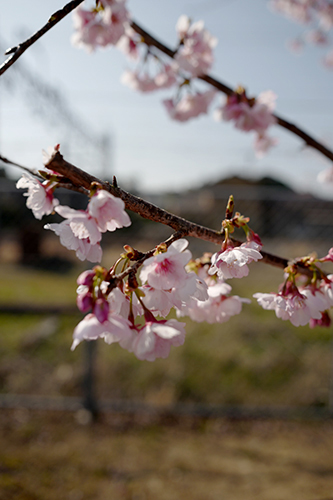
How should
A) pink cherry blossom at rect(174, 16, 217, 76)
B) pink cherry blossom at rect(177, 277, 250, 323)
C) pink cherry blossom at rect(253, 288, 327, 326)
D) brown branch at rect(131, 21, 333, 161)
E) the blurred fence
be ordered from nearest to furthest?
pink cherry blossom at rect(253, 288, 327, 326) < pink cherry blossom at rect(177, 277, 250, 323) < brown branch at rect(131, 21, 333, 161) < pink cherry blossom at rect(174, 16, 217, 76) < the blurred fence

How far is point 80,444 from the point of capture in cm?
243

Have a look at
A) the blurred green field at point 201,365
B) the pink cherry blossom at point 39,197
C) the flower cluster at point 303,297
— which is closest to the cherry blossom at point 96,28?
the pink cherry blossom at point 39,197

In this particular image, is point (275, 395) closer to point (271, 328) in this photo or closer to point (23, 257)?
point (271, 328)

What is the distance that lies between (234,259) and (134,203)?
0.63ft

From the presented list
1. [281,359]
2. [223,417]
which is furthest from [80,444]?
[281,359]

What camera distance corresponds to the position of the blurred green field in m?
2.89

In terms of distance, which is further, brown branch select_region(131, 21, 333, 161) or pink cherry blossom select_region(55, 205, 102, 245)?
brown branch select_region(131, 21, 333, 161)

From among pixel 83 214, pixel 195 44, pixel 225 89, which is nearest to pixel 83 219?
pixel 83 214

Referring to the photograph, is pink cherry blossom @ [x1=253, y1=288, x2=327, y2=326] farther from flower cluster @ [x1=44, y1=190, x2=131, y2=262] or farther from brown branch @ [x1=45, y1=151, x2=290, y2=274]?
flower cluster @ [x1=44, y1=190, x2=131, y2=262]

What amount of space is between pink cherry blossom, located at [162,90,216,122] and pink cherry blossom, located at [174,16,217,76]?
116mm

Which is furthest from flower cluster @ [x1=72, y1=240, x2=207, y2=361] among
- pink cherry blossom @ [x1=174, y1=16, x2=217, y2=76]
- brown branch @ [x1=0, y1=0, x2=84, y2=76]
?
pink cherry blossom @ [x1=174, y1=16, x2=217, y2=76]

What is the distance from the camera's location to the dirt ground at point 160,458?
2.06 m

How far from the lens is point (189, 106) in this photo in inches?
67.8

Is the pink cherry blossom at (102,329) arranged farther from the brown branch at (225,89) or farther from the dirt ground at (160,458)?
the dirt ground at (160,458)
